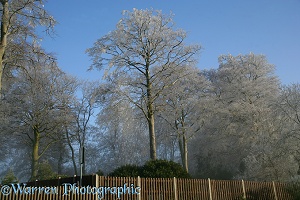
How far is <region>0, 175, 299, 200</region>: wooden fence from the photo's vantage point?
9.29 m

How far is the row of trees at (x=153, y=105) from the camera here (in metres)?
21.5

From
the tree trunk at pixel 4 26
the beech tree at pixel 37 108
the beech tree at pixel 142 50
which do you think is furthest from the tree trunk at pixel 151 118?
the beech tree at pixel 37 108

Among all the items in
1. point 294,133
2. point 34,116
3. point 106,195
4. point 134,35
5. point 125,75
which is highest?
point 134,35

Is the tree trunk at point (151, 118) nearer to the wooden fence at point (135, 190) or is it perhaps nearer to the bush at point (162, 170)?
the bush at point (162, 170)

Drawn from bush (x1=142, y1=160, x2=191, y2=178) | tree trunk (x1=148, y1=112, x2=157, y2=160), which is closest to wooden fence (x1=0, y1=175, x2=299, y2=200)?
bush (x1=142, y1=160, x2=191, y2=178)

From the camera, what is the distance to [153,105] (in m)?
23.1

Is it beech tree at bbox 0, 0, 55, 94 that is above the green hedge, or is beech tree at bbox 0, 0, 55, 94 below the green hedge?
above

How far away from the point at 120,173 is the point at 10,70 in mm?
7289

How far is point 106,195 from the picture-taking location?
1088cm

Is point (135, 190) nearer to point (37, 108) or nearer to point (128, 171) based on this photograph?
point (128, 171)

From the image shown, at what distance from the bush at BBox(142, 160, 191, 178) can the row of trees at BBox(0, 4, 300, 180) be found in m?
5.07

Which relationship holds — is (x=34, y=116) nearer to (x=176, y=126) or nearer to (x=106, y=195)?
(x=176, y=126)

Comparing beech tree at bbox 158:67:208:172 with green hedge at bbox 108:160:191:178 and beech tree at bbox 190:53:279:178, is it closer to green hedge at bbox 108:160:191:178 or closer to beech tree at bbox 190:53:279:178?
beech tree at bbox 190:53:279:178

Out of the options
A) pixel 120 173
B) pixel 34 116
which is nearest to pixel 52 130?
pixel 34 116
